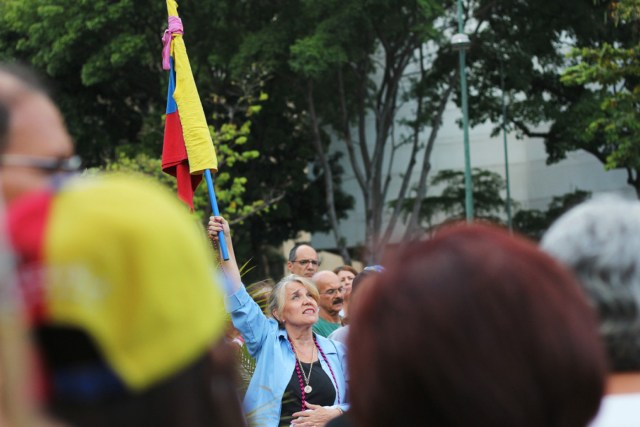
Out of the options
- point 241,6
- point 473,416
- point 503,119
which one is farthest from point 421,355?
point 503,119

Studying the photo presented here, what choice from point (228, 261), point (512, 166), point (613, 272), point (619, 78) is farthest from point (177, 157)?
point (512, 166)

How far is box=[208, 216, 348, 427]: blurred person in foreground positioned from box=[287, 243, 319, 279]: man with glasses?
9.42 feet

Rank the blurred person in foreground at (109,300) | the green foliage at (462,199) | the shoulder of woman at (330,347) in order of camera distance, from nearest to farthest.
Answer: the blurred person in foreground at (109,300), the shoulder of woman at (330,347), the green foliage at (462,199)

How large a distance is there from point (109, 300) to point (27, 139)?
0.36 metres

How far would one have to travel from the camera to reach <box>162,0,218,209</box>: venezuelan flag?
661 centimetres

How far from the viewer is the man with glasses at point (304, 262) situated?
9000 mm

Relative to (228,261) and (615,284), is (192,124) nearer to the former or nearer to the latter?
(228,261)

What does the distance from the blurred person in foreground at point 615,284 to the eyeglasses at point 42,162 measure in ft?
3.11

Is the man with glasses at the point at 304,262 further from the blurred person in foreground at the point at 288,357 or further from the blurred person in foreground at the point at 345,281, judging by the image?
the blurred person in foreground at the point at 288,357

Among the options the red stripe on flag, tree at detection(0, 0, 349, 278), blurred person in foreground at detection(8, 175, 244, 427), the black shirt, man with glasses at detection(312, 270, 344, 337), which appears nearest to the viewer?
blurred person in foreground at detection(8, 175, 244, 427)

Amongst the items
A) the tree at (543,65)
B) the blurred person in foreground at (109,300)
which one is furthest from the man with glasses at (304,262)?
the tree at (543,65)

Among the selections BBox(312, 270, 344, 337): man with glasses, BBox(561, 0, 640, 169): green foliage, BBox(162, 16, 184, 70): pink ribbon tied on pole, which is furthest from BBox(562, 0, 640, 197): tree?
BBox(162, 16, 184, 70): pink ribbon tied on pole

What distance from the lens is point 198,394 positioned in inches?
45.4

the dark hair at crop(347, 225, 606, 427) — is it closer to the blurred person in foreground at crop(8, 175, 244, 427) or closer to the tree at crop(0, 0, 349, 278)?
the blurred person in foreground at crop(8, 175, 244, 427)
